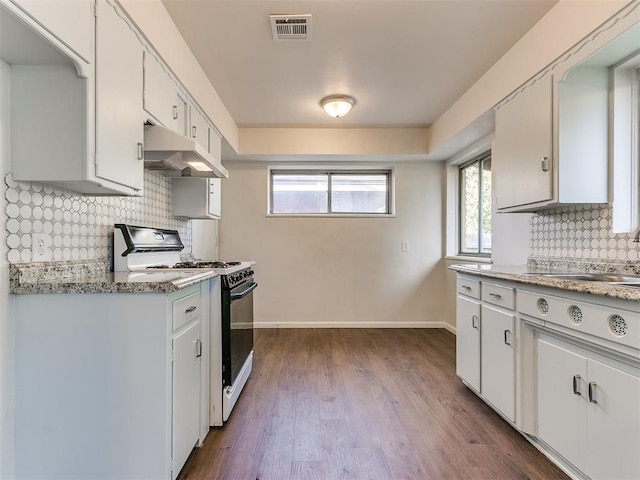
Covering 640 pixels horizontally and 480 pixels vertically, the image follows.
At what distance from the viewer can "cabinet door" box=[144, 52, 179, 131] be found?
1.78 meters

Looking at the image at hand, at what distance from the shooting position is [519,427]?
176 centimetres

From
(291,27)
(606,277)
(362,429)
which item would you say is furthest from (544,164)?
(362,429)

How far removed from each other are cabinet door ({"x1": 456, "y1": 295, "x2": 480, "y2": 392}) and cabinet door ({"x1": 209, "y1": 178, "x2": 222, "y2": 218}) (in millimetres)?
2256

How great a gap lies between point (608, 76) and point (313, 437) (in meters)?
2.70

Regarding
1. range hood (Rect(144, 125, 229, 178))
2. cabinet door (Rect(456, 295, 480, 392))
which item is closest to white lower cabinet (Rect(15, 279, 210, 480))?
range hood (Rect(144, 125, 229, 178))

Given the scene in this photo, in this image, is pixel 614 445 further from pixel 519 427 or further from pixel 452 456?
pixel 452 456

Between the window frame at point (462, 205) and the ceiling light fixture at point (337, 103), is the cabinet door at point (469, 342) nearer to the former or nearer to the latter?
the window frame at point (462, 205)

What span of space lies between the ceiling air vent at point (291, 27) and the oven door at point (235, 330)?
1714 millimetres

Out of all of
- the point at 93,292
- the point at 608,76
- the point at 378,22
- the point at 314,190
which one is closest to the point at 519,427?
the point at 608,76

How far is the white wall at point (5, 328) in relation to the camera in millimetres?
1224

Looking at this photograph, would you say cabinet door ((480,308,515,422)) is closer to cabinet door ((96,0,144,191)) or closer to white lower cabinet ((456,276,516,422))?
white lower cabinet ((456,276,516,422))

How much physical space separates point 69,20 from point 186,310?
124cm

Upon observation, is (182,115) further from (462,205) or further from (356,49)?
(462,205)

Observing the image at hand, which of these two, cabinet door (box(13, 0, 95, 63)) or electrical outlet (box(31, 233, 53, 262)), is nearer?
cabinet door (box(13, 0, 95, 63))
